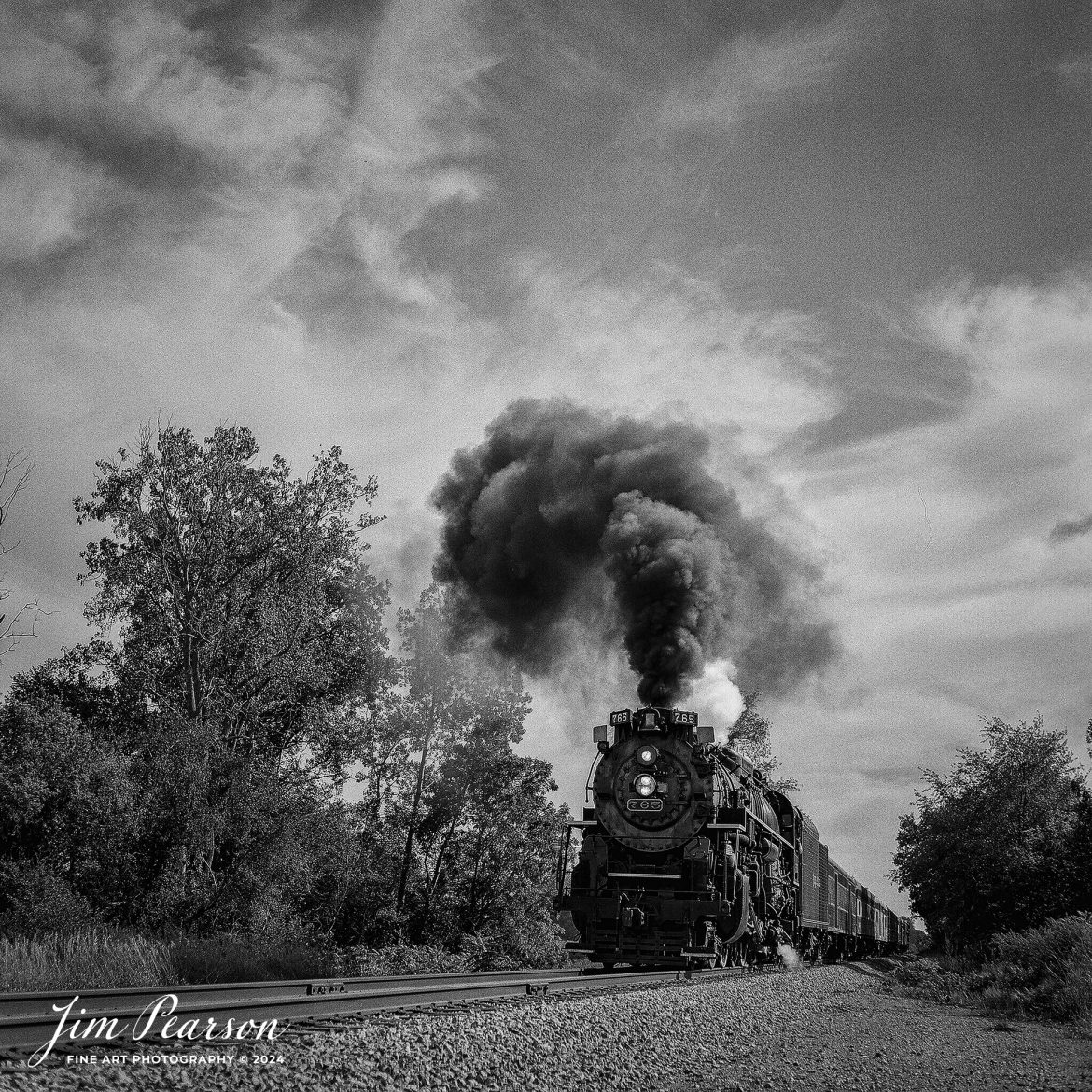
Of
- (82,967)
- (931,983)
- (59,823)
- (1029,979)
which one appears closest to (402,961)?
(59,823)

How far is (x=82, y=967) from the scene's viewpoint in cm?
1421

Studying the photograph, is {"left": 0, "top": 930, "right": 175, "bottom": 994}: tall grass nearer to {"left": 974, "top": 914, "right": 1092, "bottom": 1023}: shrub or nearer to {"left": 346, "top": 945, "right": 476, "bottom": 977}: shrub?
{"left": 346, "top": 945, "right": 476, "bottom": 977}: shrub

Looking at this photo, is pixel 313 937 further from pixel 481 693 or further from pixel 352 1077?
pixel 352 1077

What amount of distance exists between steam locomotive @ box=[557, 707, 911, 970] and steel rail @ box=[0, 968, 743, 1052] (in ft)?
11.2

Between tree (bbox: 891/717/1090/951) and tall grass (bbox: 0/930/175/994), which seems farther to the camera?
tree (bbox: 891/717/1090/951)

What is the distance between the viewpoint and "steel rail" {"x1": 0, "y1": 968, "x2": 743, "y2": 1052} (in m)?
6.71

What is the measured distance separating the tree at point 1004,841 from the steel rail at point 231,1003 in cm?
1984

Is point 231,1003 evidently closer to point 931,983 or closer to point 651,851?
point 651,851

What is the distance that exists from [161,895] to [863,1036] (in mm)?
15826

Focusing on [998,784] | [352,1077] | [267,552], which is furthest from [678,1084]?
[998,784]

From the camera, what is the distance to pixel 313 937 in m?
27.0
